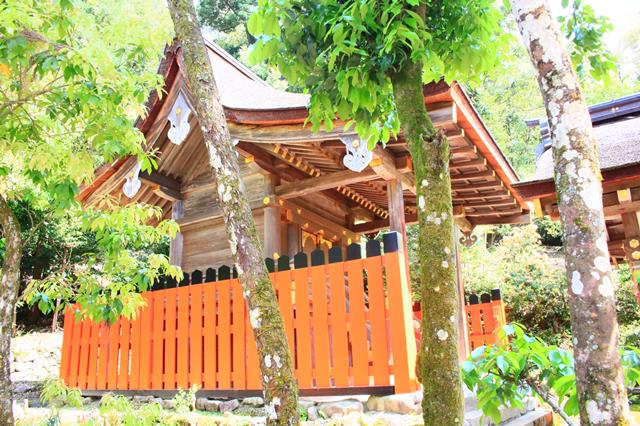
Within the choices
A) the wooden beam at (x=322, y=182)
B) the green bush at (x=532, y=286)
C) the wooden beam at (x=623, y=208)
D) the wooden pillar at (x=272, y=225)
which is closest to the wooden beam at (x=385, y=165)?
the wooden beam at (x=322, y=182)

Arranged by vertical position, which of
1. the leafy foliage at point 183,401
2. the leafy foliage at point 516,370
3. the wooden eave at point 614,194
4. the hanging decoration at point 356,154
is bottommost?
the leafy foliage at point 183,401

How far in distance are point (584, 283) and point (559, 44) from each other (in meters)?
1.07

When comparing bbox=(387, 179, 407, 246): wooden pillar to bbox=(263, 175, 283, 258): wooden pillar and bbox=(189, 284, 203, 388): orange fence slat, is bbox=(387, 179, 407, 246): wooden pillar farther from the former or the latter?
bbox=(189, 284, 203, 388): orange fence slat

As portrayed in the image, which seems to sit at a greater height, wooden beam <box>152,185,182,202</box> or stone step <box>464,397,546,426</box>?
wooden beam <box>152,185,182,202</box>

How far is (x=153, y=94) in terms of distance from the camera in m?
7.19

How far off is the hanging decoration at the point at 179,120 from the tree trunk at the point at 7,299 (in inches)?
108

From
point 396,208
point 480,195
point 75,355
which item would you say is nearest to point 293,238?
point 396,208

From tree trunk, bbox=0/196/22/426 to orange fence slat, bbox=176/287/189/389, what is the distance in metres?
2.73

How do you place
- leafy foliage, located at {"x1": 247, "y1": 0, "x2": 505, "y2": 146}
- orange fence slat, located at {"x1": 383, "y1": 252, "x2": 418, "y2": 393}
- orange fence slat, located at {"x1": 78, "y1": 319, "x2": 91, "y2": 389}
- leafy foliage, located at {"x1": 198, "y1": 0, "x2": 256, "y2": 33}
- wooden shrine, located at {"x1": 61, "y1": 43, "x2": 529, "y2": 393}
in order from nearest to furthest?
1. leafy foliage, located at {"x1": 247, "y1": 0, "x2": 505, "y2": 146}
2. orange fence slat, located at {"x1": 383, "y1": 252, "x2": 418, "y2": 393}
3. wooden shrine, located at {"x1": 61, "y1": 43, "x2": 529, "y2": 393}
4. orange fence slat, located at {"x1": 78, "y1": 319, "x2": 91, "y2": 389}
5. leafy foliage, located at {"x1": 198, "y1": 0, "x2": 256, "y2": 33}

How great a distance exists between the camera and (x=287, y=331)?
17.8 ft

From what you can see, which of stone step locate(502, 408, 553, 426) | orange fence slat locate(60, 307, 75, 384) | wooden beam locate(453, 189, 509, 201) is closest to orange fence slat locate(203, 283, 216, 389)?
orange fence slat locate(60, 307, 75, 384)

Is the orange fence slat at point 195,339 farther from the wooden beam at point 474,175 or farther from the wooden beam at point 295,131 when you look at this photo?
the wooden beam at point 474,175

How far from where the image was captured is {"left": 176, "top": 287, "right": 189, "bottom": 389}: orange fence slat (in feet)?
20.2

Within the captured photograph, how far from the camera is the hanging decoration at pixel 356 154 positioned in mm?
5184
